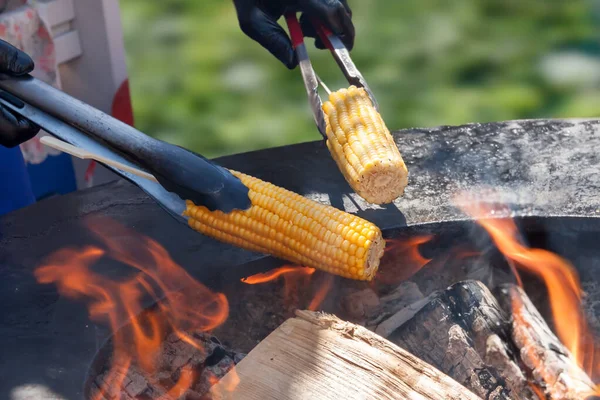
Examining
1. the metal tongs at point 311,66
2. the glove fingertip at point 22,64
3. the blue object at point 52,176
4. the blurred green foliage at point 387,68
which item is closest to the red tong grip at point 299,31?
the metal tongs at point 311,66

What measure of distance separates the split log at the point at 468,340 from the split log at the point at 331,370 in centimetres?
25

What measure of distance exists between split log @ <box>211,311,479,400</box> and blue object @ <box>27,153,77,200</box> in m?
1.53

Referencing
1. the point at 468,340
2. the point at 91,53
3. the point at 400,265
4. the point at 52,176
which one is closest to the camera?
the point at 468,340

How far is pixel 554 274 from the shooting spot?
212 cm

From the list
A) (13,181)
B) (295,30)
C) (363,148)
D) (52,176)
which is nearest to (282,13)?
(295,30)

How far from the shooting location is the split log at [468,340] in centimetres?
181

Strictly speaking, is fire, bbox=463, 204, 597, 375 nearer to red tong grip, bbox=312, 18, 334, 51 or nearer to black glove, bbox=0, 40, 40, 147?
red tong grip, bbox=312, 18, 334, 51

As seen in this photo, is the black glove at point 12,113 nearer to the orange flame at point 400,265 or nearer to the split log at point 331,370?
the split log at point 331,370

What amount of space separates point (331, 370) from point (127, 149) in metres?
0.72

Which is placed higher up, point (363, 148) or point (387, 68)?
point (363, 148)

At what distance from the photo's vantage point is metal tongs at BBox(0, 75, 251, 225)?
1.76 m

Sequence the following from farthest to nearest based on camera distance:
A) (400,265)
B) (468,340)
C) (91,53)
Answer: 1. (91,53)
2. (400,265)
3. (468,340)

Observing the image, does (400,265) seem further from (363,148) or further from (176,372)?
(176,372)

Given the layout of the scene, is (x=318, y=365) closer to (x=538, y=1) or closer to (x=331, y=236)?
(x=331, y=236)
